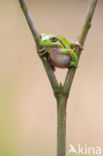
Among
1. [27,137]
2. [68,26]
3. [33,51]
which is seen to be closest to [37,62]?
[33,51]

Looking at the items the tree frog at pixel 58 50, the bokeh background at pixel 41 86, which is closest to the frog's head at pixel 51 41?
the tree frog at pixel 58 50

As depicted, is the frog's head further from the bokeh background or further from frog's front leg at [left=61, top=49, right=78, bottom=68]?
the bokeh background

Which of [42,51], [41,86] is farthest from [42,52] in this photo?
[41,86]

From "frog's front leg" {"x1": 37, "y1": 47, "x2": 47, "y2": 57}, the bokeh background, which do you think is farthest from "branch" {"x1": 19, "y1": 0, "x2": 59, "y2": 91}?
the bokeh background

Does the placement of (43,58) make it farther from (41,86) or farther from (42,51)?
(41,86)

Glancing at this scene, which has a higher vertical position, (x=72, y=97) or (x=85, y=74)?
(x=85, y=74)

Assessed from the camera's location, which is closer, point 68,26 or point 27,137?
point 27,137

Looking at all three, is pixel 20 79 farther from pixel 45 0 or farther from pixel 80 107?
pixel 45 0

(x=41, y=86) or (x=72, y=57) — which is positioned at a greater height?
(x=72, y=57)

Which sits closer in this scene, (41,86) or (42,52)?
(42,52)
